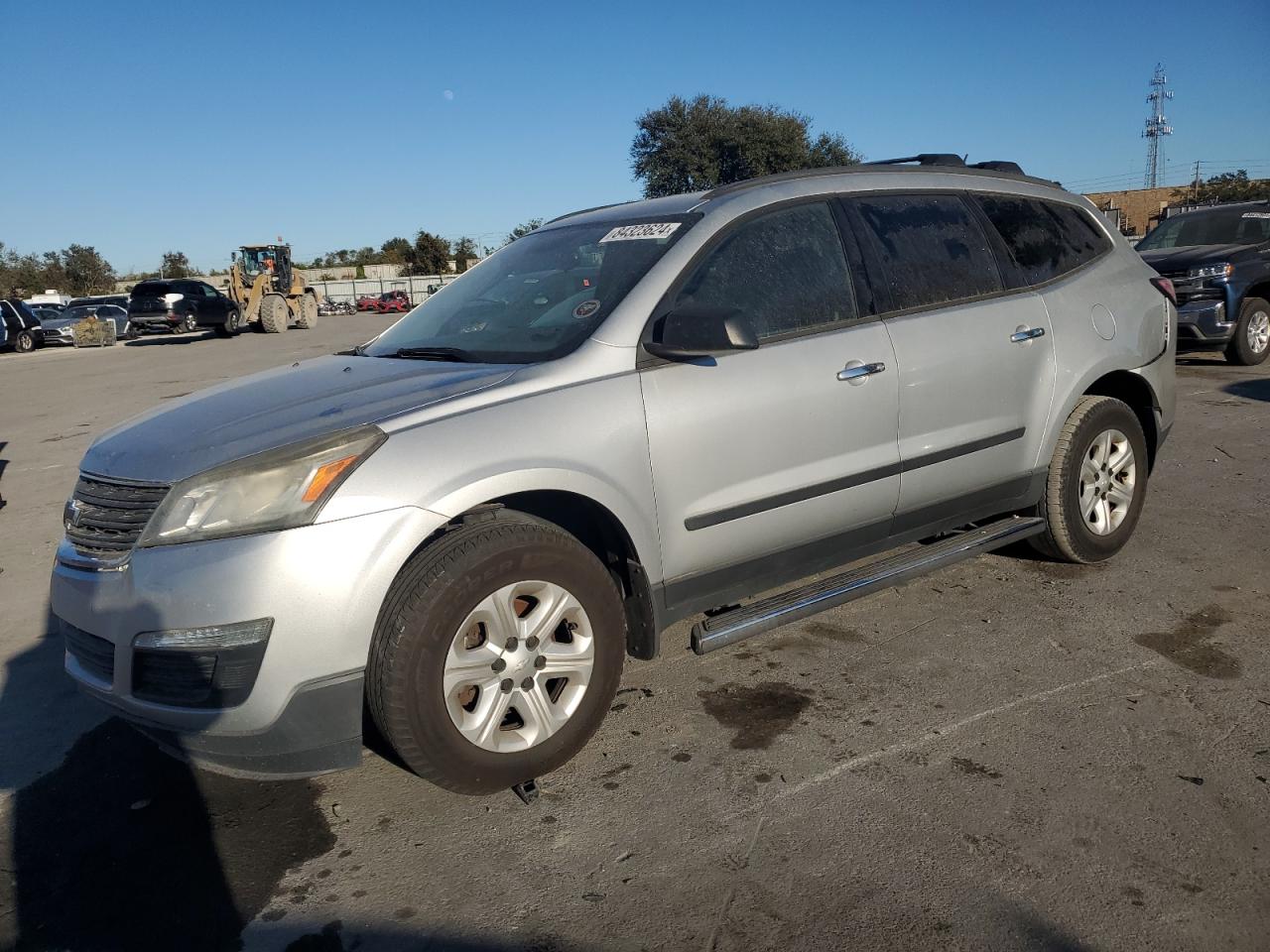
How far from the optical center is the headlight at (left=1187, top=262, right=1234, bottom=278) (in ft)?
34.5

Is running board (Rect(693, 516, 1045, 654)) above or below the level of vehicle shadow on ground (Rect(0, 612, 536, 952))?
above

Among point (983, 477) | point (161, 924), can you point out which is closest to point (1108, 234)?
point (983, 477)

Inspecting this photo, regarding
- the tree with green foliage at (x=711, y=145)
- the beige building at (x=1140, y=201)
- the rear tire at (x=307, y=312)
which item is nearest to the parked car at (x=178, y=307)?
the rear tire at (x=307, y=312)

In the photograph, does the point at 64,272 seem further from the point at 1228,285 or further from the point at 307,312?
the point at 1228,285

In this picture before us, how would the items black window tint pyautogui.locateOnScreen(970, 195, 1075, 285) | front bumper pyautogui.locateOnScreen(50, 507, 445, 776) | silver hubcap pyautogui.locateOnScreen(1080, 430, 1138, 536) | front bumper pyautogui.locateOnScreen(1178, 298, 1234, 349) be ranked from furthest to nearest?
front bumper pyautogui.locateOnScreen(1178, 298, 1234, 349) → silver hubcap pyautogui.locateOnScreen(1080, 430, 1138, 536) → black window tint pyautogui.locateOnScreen(970, 195, 1075, 285) → front bumper pyautogui.locateOnScreen(50, 507, 445, 776)

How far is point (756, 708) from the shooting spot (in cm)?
348

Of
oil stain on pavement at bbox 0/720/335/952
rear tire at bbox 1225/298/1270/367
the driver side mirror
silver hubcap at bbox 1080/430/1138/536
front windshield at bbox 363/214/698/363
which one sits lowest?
rear tire at bbox 1225/298/1270/367

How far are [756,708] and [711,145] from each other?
41696 millimetres

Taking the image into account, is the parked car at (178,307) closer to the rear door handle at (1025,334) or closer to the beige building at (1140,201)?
the rear door handle at (1025,334)

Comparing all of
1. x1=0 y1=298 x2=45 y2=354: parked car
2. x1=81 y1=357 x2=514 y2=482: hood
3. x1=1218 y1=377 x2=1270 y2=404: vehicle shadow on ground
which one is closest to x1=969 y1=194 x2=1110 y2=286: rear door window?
x1=81 y1=357 x2=514 y2=482: hood

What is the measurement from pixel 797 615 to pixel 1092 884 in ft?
4.31

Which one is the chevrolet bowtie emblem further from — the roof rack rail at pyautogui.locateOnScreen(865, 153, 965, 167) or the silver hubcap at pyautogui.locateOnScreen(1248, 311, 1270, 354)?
the silver hubcap at pyautogui.locateOnScreen(1248, 311, 1270, 354)

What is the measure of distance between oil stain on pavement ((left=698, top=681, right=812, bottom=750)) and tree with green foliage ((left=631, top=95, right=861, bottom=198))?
1574 inches

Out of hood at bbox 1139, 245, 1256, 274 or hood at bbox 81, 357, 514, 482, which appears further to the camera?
hood at bbox 1139, 245, 1256, 274
